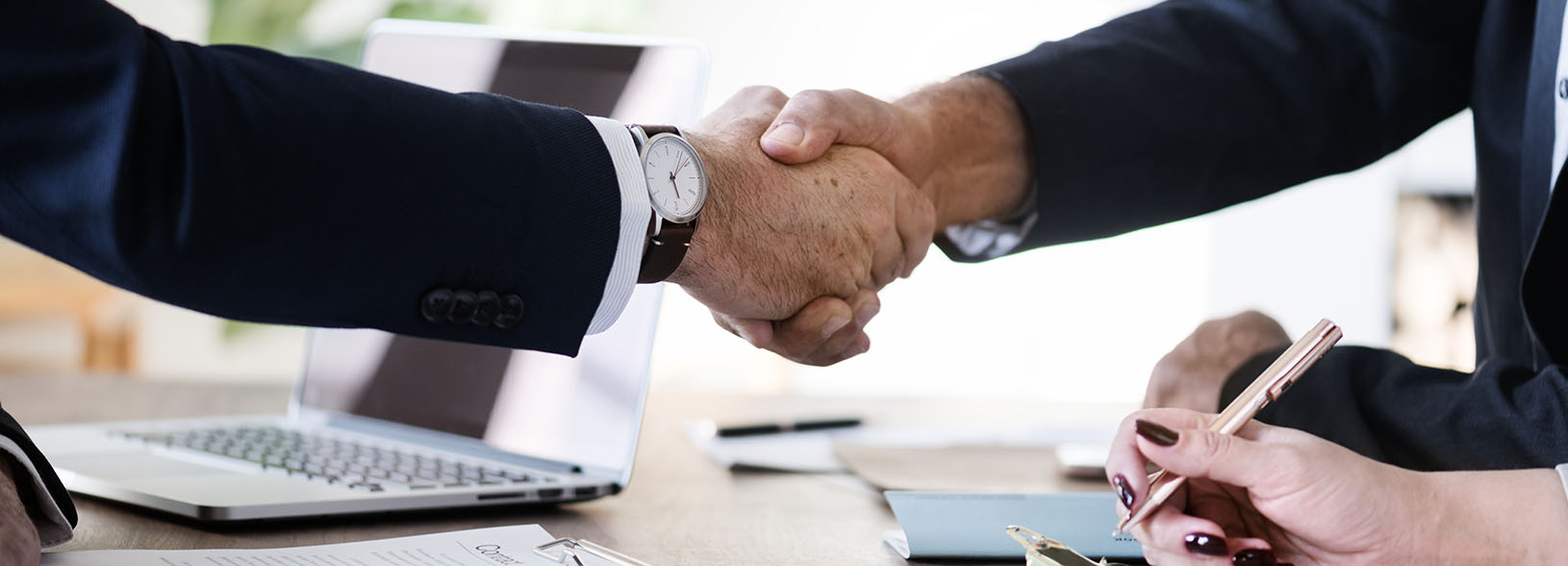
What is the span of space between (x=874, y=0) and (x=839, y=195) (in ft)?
11.4

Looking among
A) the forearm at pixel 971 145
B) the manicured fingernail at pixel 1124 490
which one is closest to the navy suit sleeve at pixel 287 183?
the manicured fingernail at pixel 1124 490

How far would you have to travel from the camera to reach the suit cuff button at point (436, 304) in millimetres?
719

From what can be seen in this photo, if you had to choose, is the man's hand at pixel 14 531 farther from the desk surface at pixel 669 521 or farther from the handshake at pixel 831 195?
the handshake at pixel 831 195

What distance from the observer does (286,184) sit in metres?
0.64

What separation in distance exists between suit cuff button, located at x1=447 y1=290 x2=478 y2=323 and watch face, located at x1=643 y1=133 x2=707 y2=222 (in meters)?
0.14

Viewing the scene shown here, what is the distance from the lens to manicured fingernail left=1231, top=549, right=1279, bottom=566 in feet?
2.04

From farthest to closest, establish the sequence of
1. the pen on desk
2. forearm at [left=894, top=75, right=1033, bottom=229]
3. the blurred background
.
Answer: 1. the blurred background
2. the pen on desk
3. forearm at [left=894, top=75, right=1033, bottom=229]

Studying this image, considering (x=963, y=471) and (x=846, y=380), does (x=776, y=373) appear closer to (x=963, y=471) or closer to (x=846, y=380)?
(x=846, y=380)

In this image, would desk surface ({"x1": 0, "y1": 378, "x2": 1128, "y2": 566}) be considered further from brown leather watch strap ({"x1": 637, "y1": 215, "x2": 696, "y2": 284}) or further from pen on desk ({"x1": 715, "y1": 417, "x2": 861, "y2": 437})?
brown leather watch strap ({"x1": 637, "y1": 215, "x2": 696, "y2": 284})

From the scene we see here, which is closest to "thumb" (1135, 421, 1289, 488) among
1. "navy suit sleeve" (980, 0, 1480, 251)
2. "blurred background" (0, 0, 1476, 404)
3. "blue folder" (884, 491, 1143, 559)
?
"blue folder" (884, 491, 1143, 559)

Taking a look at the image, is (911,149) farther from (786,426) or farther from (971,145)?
(786,426)

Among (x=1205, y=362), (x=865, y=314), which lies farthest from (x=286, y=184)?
(x=1205, y=362)

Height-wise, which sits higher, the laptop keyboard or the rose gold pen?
the rose gold pen

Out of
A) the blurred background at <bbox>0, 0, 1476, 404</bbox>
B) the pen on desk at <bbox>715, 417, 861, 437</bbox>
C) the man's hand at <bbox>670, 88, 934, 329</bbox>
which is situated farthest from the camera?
the blurred background at <bbox>0, 0, 1476, 404</bbox>
